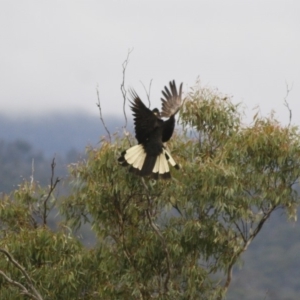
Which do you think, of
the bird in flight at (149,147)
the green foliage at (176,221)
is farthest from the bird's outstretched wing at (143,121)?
the green foliage at (176,221)

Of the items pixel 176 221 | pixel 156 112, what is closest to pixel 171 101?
pixel 156 112

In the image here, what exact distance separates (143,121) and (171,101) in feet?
1.78

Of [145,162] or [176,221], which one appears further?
[176,221]

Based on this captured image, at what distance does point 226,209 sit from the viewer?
815cm

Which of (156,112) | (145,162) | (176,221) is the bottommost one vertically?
(176,221)

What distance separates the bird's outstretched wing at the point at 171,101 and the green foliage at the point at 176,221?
0.80 meters

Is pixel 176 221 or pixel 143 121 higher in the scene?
pixel 143 121

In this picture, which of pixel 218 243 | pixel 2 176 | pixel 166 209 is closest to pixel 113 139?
pixel 166 209

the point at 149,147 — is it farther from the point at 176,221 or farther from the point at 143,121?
the point at 176,221

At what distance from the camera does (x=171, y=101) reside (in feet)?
24.1

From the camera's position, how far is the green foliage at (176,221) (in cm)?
801

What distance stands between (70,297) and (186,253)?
1.09 meters

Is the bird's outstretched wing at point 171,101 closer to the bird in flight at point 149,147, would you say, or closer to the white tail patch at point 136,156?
the bird in flight at point 149,147

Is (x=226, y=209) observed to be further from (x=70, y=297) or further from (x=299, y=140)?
(x=70, y=297)
